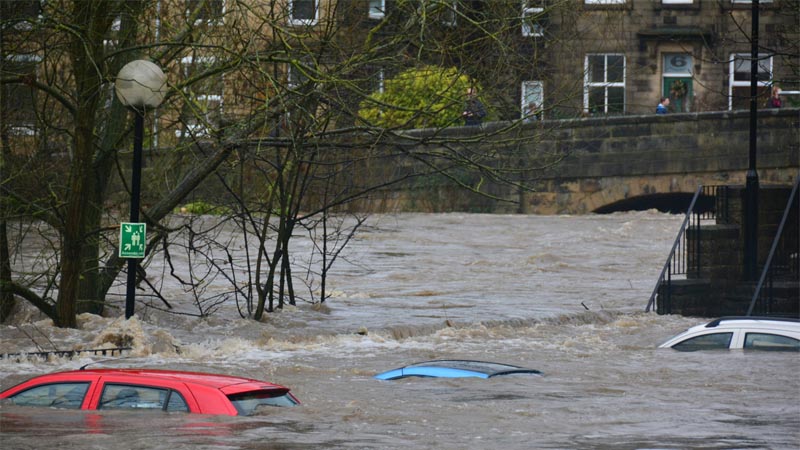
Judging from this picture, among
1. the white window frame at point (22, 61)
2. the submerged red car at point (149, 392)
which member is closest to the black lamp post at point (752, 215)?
the white window frame at point (22, 61)

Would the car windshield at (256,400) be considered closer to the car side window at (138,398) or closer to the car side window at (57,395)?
the car side window at (138,398)

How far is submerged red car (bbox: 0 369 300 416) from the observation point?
957cm

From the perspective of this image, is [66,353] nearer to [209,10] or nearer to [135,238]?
[135,238]

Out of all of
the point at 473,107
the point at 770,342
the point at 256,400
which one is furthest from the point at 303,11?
the point at 256,400

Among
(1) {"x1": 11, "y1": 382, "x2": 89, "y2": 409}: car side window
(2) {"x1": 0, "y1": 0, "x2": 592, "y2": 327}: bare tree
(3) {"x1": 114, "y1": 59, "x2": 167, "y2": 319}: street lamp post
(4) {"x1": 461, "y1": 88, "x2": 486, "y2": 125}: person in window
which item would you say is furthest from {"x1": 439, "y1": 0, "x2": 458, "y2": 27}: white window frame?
(1) {"x1": 11, "y1": 382, "x2": 89, "y2": 409}: car side window

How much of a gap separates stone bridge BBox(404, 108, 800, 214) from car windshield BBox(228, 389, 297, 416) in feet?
101

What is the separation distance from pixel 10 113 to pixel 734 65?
32.1 meters

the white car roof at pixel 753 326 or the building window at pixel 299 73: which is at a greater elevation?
the building window at pixel 299 73

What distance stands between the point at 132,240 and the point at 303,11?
502cm

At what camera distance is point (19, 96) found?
20.6 metres

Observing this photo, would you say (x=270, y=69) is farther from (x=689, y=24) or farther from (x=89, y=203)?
(x=689, y=24)

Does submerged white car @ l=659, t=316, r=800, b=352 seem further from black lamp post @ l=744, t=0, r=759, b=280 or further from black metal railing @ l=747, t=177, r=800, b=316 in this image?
black lamp post @ l=744, t=0, r=759, b=280

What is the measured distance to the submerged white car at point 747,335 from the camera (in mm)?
14859

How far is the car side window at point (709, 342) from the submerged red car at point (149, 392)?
255 inches
